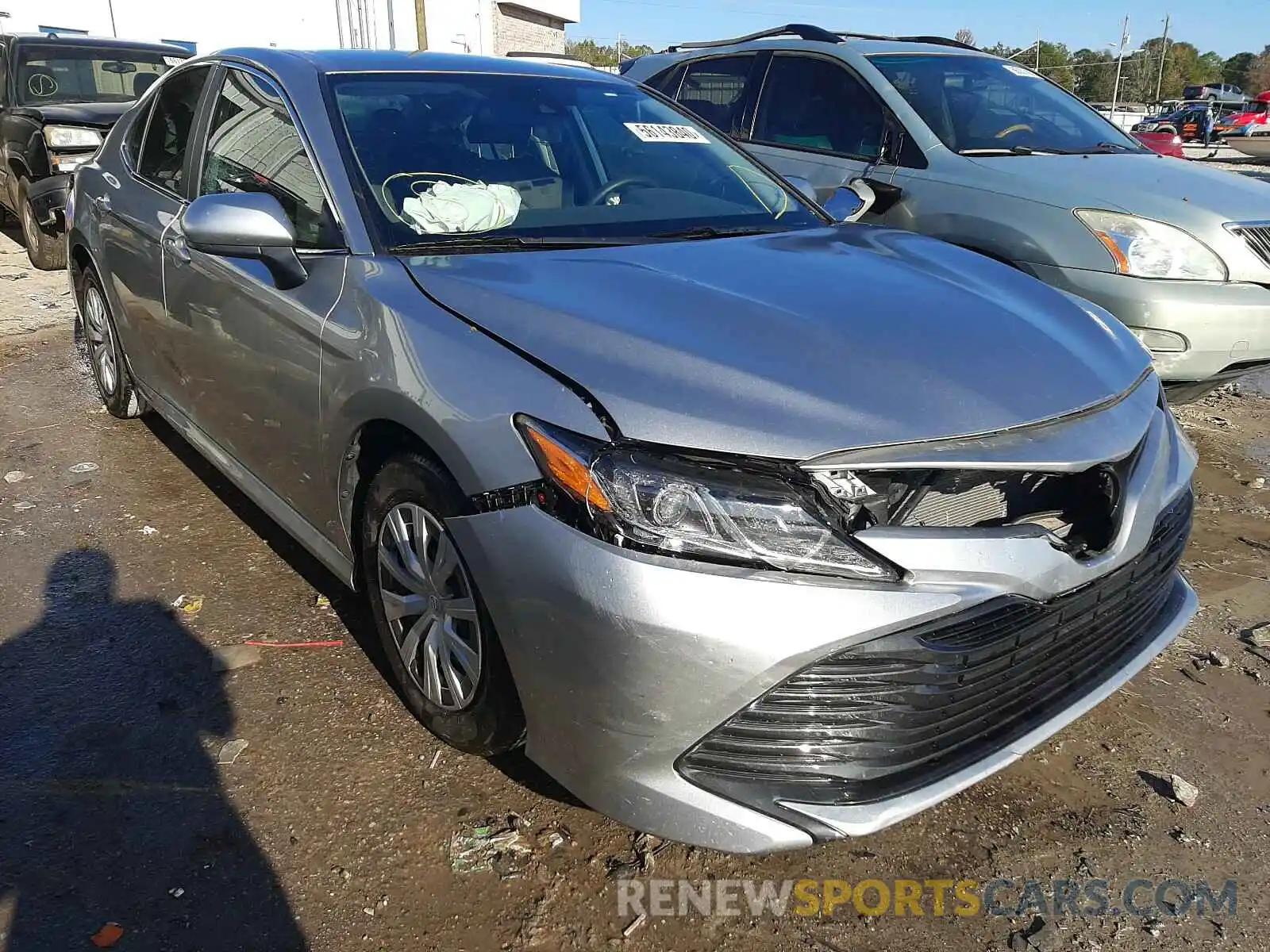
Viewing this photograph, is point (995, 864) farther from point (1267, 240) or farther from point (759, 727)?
point (1267, 240)

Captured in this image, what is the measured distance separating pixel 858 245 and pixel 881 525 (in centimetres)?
130

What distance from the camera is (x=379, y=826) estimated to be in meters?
2.20

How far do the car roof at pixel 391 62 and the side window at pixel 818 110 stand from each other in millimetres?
2099

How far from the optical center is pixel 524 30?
104ft

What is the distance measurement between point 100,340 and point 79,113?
12.7ft

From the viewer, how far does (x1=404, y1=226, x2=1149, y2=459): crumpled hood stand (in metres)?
1.78

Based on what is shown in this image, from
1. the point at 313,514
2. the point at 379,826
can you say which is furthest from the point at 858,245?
the point at 379,826

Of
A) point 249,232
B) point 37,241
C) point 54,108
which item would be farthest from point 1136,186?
point 37,241

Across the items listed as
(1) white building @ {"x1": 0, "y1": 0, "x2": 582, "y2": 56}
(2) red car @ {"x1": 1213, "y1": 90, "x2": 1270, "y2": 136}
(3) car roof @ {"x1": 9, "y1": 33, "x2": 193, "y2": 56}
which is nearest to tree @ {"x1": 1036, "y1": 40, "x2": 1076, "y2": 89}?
(2) red car @ {"x1": 1213, "y1": 90, "x2": 1270, "y2": 136}

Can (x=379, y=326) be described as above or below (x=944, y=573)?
above

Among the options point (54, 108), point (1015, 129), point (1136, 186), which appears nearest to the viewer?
point (1136, 186)

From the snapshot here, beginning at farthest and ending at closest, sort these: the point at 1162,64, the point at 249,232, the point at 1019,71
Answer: the point at 1162,64 < the point at 1019,71 < the point at 249,232

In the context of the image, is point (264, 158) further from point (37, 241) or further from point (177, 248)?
point (37, 241)

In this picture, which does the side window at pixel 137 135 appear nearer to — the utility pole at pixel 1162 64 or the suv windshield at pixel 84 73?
the suv windshield at pixel 84 73
